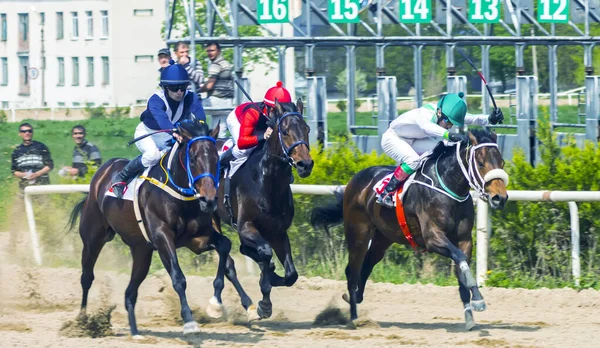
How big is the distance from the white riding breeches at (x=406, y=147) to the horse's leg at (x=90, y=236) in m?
1.97

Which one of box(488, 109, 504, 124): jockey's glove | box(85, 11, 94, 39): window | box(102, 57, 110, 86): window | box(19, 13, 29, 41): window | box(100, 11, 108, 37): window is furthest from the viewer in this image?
box(19, 13, 29, 41): window

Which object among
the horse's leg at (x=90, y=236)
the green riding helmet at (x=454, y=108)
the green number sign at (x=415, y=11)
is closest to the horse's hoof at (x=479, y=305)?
the green riding helmet at (x=454, y=108)

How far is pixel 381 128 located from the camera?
1306 cm

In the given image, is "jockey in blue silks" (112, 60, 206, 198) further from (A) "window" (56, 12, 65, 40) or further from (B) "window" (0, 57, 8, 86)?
(B) "window" (0, 57, 8, 86)

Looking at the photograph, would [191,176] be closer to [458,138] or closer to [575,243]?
[458,138]

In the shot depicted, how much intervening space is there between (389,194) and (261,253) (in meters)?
0.89

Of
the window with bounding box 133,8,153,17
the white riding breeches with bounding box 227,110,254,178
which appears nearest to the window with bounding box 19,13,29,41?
the window with bounding box 133,8,153,17

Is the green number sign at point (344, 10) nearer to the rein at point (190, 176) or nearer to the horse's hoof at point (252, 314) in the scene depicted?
the horse's hoof at point (252, 314)

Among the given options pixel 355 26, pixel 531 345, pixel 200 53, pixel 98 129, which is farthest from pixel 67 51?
pixel 531 345

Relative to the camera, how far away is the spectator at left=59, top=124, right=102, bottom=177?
33.8ft

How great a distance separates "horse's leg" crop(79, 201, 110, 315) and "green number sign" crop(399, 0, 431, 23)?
7.47 meters

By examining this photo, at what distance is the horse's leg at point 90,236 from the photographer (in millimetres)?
7352

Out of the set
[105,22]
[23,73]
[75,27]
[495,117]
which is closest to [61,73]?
[75,27]

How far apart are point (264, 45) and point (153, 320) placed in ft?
19.5
